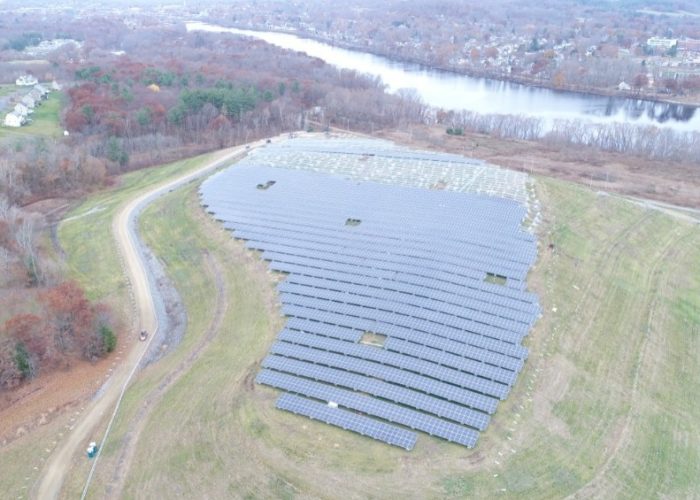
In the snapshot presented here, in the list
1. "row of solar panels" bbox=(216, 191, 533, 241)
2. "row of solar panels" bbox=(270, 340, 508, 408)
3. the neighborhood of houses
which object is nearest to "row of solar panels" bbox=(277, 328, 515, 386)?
"row of solar panels" bbox=(270, 340, 508, 408)

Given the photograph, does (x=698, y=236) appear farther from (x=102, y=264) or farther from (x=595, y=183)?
(x=102, y=264)

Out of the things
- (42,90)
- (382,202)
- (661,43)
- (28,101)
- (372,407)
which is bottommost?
(42,90)

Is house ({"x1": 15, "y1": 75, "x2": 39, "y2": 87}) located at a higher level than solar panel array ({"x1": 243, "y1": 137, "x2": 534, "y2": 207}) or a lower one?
lower

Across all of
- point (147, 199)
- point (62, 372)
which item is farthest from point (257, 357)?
point (147, 199)

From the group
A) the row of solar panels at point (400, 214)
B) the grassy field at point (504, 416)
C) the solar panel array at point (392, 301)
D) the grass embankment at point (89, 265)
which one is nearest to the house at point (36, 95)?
the grass embankment at point (89, 265)

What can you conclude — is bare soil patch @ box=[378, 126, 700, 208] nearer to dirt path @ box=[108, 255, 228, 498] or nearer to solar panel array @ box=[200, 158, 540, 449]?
solar panel array @ box=[200, 158, 540, 449]

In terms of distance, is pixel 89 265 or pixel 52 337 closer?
→ pixel 52 337

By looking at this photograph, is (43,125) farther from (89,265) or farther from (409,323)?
(409,323)

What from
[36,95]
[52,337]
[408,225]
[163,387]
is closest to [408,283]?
[408,225]
